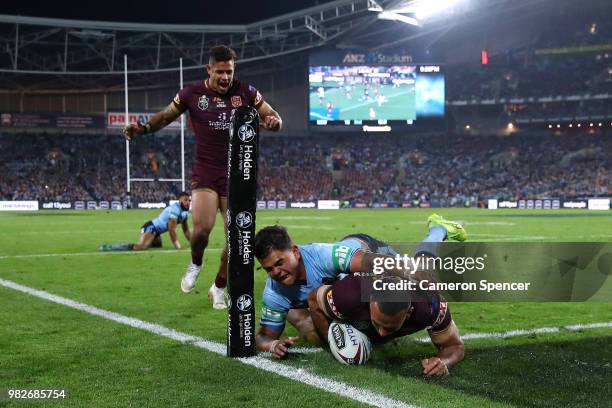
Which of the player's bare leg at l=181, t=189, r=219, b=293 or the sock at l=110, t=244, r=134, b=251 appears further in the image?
the sock at l=110, t=244, r=134, b=251

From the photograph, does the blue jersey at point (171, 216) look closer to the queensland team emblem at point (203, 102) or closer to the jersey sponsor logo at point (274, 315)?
the queensland team emblem at point (203, 102)

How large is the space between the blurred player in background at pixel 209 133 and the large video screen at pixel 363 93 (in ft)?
148

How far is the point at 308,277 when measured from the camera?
189 inches

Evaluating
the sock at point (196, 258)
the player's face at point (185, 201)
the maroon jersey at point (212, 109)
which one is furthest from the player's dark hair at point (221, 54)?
the player's face at point (185, 201)

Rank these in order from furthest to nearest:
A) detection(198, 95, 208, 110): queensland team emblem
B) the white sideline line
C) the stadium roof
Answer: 1. the stadium roof
2. detection(198, 95, 208, 110): queensland team emblem
3. the white sideline line

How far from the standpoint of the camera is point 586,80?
6106cm

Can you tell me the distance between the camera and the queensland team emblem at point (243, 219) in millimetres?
4664

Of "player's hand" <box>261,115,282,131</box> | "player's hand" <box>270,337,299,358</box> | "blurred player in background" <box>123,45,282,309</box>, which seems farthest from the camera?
"blurred player in background" <box>123,45,282,309</box>

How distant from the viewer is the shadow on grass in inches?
145

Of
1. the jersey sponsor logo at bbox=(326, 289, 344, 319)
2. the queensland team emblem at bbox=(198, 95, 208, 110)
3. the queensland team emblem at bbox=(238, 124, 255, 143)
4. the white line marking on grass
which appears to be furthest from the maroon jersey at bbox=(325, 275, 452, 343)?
the queensland team emblem at bbox=(198, 95, 208, 110)

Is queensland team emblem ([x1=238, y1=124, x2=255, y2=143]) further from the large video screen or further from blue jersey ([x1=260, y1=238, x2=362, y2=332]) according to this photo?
the large video screen

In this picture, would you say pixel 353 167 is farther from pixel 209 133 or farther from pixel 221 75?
pixel 221 75

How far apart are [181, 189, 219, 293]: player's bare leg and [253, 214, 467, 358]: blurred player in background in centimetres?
222

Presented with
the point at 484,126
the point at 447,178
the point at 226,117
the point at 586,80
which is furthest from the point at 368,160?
the point at 226,117
